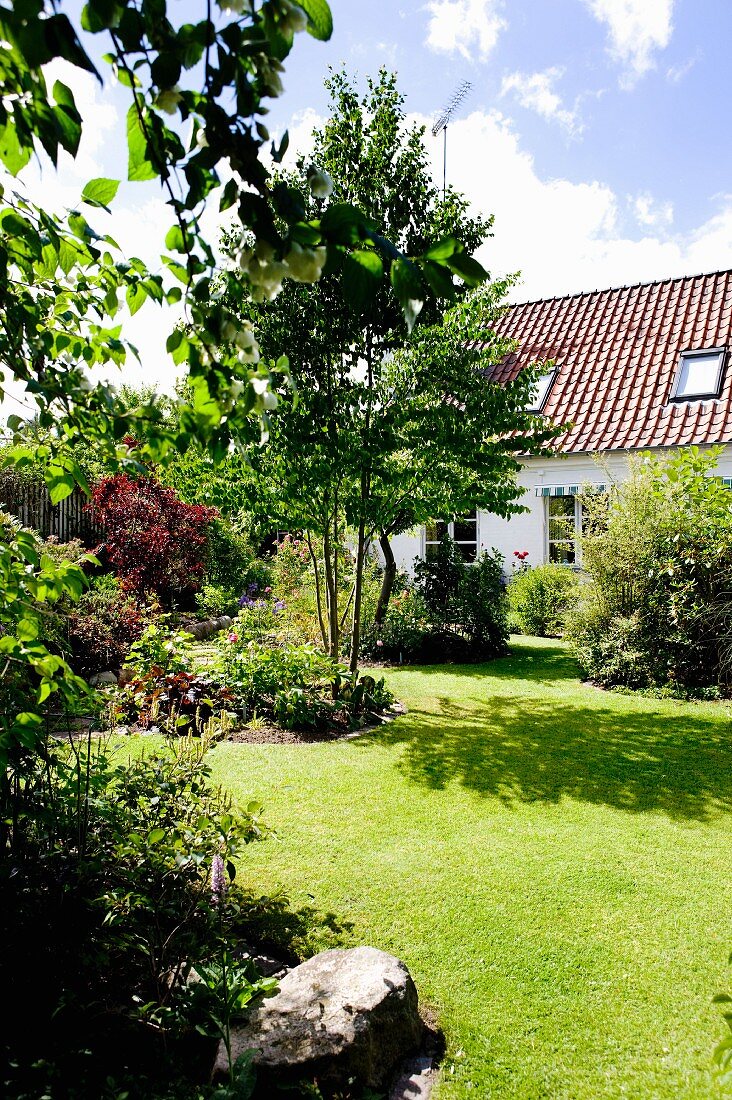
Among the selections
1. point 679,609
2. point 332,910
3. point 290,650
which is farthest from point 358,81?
point 332,910

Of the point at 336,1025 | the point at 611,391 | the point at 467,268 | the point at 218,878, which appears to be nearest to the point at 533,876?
the point at 336,1025

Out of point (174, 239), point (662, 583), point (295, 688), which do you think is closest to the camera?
point (174, 239)

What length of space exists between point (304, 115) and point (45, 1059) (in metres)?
8.51

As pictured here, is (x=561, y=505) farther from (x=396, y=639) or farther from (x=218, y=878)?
(x=218, y=878)

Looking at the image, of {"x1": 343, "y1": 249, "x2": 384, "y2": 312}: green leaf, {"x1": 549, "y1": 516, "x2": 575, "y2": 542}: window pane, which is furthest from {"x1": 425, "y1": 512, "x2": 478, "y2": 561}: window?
{"x1": 343, "y1": 249, "x2": 384, "y2": 312}: green leaf

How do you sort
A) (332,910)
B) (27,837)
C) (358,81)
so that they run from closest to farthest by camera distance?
(27,837) < (332,910) < (358,81)

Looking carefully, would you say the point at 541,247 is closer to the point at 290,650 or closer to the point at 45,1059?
the point at 290,650

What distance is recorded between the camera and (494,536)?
15.6 meters

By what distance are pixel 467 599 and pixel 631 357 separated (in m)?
7.30

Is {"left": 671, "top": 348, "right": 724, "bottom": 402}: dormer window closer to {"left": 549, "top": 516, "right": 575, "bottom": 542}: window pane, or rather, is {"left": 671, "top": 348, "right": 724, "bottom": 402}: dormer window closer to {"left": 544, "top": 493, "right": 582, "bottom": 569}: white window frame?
{"left": 544, "top": 493, "right": 582, "bottom": 569}: white window frame

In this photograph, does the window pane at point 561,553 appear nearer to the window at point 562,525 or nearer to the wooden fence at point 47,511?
the window at point 562,525

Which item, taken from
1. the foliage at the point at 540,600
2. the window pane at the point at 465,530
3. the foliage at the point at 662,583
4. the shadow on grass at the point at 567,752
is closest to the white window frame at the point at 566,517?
the foliage at the point at 540,600

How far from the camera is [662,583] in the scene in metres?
8.94

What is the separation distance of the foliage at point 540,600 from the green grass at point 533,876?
19.5 feet
